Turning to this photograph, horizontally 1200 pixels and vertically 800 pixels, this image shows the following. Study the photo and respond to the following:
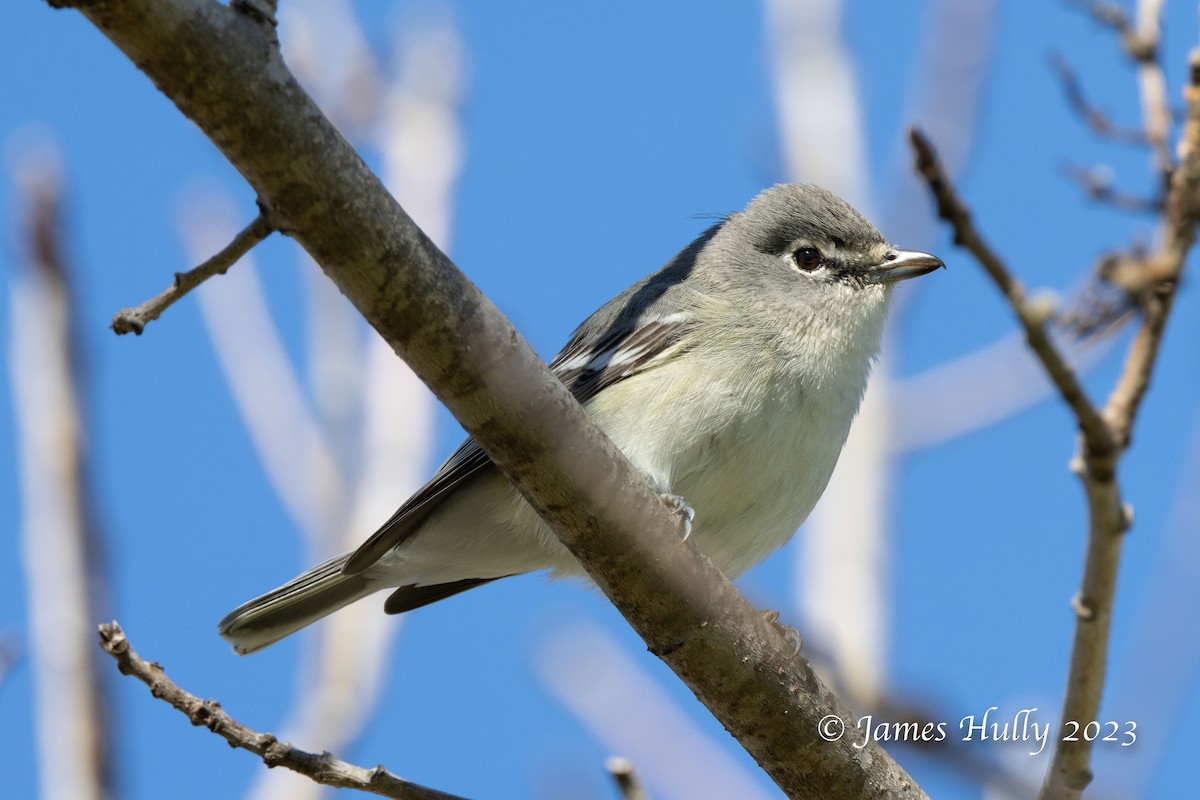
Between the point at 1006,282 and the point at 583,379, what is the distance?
108 inches

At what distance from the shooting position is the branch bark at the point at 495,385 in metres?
2.26

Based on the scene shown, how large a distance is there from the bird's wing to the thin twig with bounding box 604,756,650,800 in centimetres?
146

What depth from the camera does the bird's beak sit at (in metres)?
4.98

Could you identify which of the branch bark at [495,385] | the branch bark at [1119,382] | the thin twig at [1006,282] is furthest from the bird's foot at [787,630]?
the thin twig at [1006,282]

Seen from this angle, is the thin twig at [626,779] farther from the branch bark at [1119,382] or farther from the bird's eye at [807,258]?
the bird's eye at [807,258]

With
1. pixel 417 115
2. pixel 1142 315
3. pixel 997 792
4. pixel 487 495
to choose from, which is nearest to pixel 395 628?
pixel 487 495

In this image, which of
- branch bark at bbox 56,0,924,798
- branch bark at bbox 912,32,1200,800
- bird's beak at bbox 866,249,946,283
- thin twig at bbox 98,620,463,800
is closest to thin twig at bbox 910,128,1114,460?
branch bark at bbox 912,32,1200,800

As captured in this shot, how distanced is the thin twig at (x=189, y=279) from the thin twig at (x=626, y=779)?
1621 mm

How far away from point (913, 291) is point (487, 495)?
6897 mm

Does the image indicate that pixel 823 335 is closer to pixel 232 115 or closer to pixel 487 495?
pixel 487 495

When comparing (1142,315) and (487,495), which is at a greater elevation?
(487,495)

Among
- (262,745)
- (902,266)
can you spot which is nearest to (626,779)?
(262,745)

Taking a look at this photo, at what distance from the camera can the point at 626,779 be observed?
10.7ft

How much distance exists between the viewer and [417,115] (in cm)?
1047
